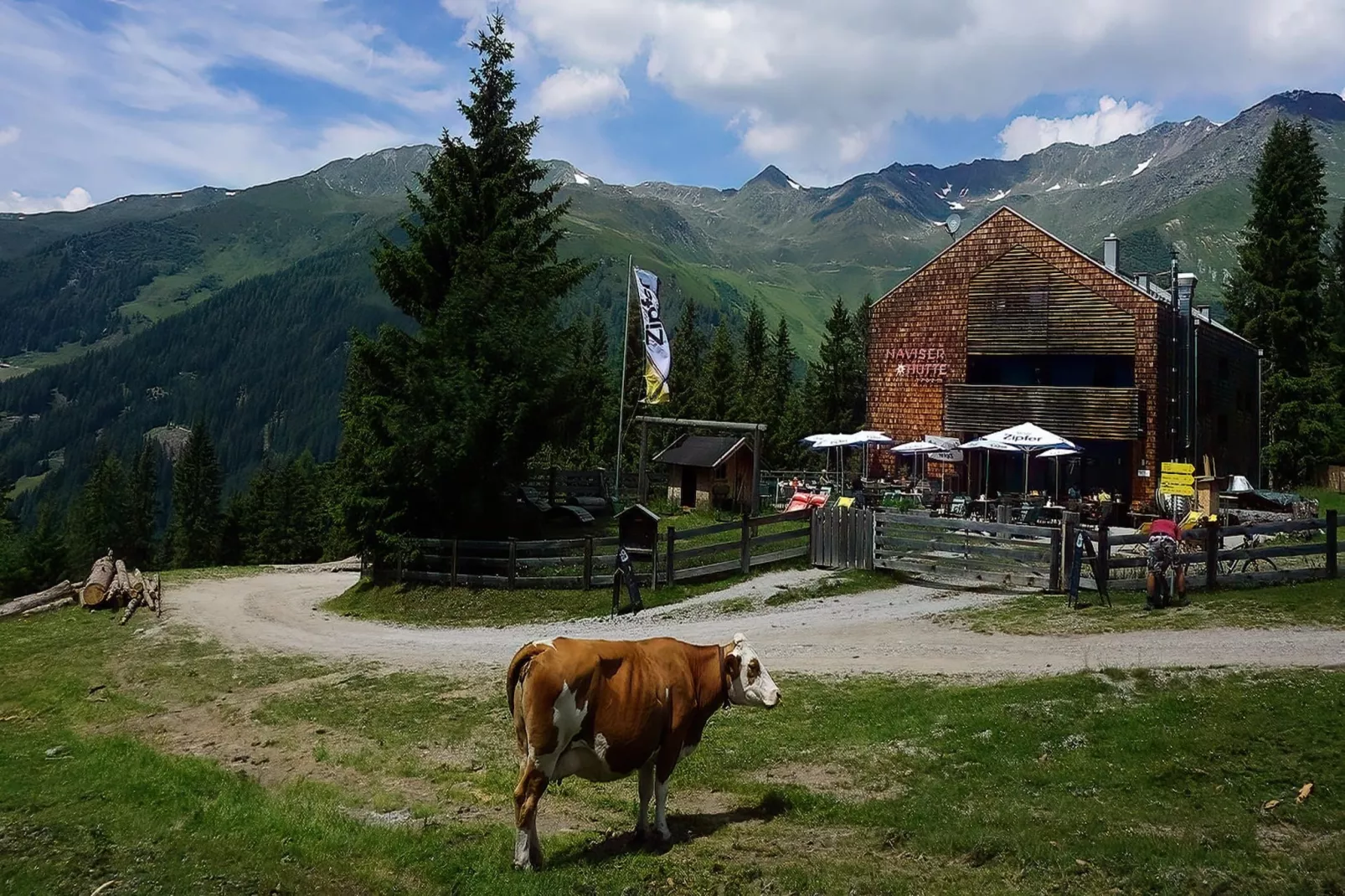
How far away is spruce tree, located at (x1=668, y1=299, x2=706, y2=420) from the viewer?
73.2 m

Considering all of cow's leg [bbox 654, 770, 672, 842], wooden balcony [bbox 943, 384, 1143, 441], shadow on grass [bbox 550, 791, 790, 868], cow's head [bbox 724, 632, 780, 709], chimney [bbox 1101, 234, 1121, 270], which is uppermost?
chimney [bbox 1101, 234, 1121, 270]

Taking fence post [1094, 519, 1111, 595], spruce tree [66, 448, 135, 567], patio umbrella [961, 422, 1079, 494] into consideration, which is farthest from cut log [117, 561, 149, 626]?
spruce tree [66, 448, 135, 567]

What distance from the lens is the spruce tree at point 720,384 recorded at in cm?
7050

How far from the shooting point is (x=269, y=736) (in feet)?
41.6

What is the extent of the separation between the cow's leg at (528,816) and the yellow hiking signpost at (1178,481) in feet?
81.4

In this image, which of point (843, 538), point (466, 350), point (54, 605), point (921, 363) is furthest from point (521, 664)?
point (921, 363)

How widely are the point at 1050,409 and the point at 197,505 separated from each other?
315 feet

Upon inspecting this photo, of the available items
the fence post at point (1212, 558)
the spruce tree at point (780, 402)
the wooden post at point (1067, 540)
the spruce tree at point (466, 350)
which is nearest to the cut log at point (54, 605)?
the spruce tree at point (466, 350)

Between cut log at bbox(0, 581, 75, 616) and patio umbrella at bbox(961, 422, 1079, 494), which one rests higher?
patio umbrella at bbox(961, 422, 1079, 494)

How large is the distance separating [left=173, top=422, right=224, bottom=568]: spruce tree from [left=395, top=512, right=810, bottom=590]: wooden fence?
80149mm

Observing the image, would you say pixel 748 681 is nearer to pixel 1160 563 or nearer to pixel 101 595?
pixel 1160 563

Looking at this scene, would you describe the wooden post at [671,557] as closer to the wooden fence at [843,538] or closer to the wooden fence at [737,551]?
the wooden fence at [737,551]

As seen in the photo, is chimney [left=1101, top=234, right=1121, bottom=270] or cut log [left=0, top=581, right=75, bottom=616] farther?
chimney [left=1101, top=234, right=1121, bottom=270]

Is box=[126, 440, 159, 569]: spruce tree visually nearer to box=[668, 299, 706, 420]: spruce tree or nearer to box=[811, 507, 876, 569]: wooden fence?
box=[668, 299, 706, 420]: spruce tree
